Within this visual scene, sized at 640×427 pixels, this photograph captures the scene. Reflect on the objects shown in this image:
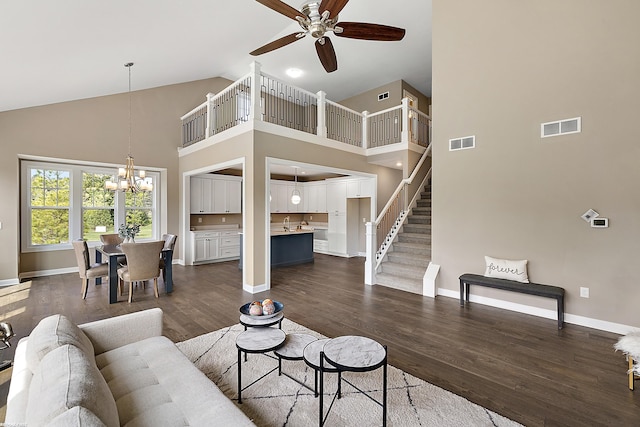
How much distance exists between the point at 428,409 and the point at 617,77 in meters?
4.26

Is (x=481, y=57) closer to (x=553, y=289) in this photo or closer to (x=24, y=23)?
(x=553, y=289)

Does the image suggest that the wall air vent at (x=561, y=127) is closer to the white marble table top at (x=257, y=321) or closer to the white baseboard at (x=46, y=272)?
the white marble table top at (x=257, y=321)

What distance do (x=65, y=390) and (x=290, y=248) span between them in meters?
6.31

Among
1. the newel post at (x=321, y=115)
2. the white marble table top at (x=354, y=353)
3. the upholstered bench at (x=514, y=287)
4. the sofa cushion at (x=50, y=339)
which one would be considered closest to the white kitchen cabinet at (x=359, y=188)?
the newel post at (x=321, y=115)

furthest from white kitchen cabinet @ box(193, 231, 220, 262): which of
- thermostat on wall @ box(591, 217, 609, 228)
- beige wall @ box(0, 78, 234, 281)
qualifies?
thermostat on wall @ box(591, 217, 609, 228)

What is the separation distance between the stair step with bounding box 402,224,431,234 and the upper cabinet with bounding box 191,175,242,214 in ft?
15.4

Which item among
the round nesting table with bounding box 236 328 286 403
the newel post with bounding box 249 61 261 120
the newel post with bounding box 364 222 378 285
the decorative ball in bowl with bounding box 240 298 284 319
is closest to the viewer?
the round nesting table with bounding box 236 328 286 403

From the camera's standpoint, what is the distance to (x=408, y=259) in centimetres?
566

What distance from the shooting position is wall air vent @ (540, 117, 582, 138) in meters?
3.68

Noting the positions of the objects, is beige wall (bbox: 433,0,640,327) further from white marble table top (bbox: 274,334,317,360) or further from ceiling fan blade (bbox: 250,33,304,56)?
white marble table top (bbox: 274,334,317,360)

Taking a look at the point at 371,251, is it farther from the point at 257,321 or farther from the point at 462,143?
the point at 257,321

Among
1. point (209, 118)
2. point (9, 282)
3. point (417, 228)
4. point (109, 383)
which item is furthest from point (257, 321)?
point (9, 282)

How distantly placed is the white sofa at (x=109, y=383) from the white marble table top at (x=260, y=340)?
1.29 ft

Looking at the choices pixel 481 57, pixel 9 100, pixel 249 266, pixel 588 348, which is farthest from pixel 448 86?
pixel 9 100
